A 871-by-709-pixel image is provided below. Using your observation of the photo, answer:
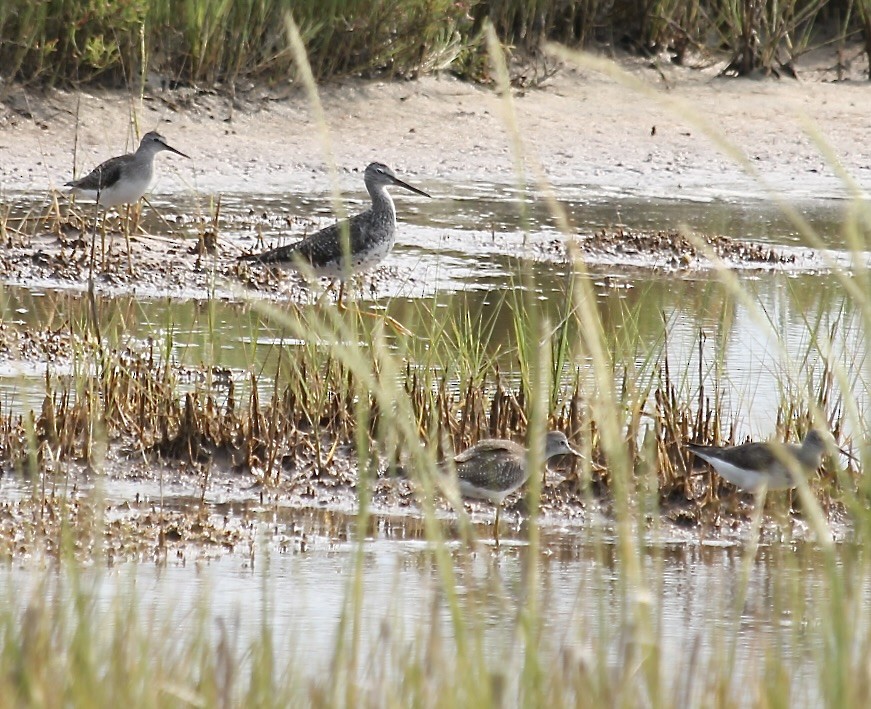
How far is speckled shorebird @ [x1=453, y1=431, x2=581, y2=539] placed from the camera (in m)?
5.64

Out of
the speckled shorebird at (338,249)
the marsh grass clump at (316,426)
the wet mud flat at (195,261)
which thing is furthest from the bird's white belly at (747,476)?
the speckled shorebird at (338,249)

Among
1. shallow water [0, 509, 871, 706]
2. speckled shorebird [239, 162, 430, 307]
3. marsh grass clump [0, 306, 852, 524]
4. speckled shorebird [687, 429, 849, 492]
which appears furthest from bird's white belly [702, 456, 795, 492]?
speckled shorebird [239, 162, 430, 307]

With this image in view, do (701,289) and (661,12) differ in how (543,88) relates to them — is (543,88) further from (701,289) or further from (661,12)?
(701,289)

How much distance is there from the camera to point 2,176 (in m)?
11.8

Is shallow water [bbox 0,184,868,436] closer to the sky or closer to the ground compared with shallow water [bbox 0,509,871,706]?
closer to the sky

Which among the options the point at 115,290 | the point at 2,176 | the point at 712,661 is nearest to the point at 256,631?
the point at 712,661

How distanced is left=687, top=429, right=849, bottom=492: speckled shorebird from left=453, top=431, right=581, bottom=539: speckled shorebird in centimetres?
59

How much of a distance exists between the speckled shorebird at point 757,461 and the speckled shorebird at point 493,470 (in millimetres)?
587

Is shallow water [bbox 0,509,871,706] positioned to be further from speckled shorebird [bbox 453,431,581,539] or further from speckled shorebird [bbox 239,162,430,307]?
speckled shorebird [bbox 239,162,430,307]

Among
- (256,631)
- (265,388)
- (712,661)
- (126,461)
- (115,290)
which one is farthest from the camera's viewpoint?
(115,290)

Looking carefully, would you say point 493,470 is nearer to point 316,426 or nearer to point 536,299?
point 316,426

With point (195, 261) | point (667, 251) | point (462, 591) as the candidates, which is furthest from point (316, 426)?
point (667, 251)

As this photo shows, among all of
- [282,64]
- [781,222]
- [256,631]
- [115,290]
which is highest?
[282,64]

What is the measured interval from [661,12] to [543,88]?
169cm
